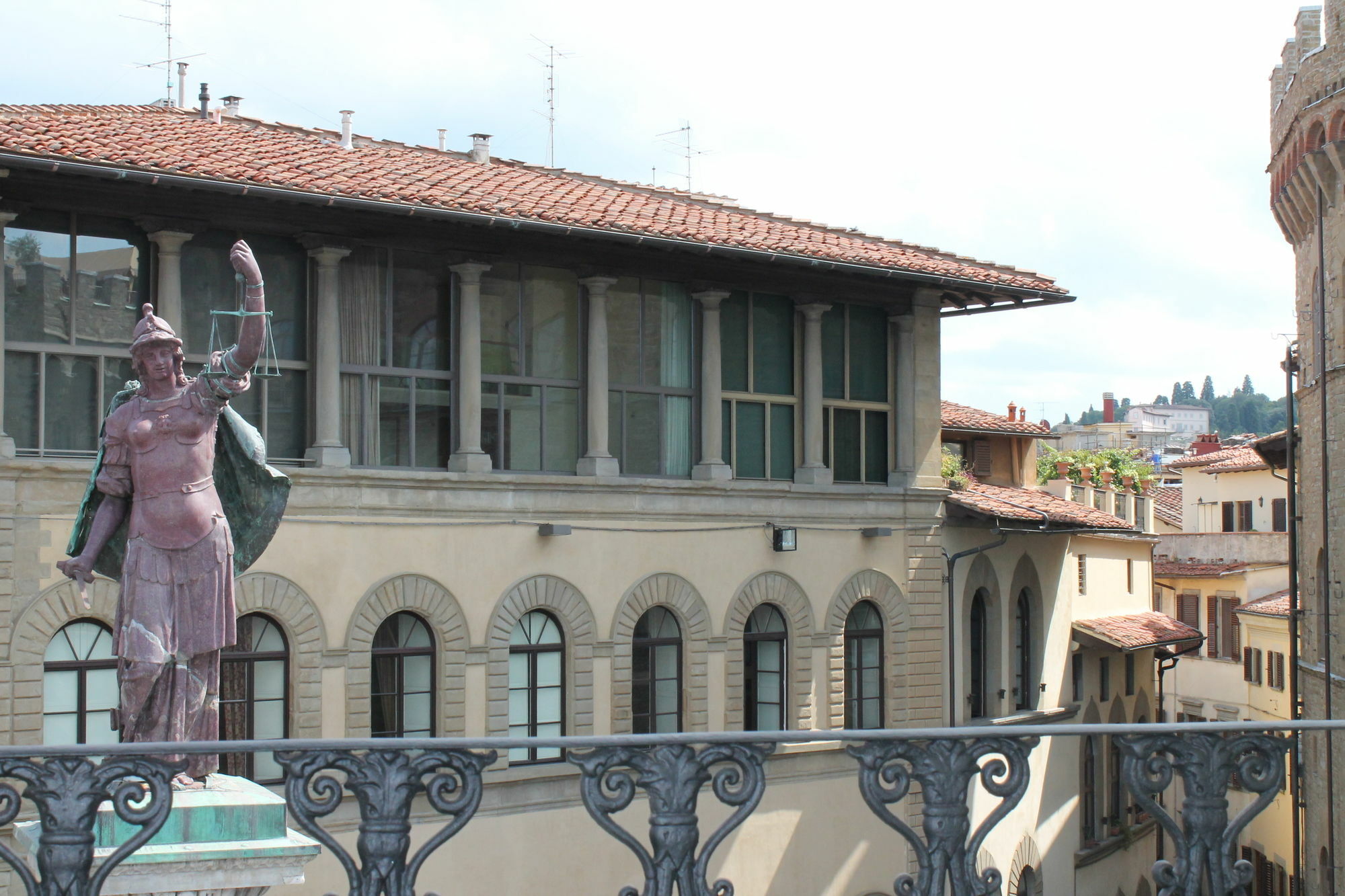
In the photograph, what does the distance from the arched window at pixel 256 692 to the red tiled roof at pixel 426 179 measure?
4.79m

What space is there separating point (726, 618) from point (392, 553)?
16.0ft

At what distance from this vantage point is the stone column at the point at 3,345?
54.1ft

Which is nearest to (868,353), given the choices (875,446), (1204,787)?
(875,446)

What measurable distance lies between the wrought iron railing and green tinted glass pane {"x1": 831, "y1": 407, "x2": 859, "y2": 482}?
1674 centimetres

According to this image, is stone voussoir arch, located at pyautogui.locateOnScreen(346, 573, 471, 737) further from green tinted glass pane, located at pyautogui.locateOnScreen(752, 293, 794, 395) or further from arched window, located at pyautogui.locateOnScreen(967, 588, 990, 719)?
arched window, located at pyautogui.locateOnScreen(967, 588, 990, 719)

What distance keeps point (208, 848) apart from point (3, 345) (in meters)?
11.1

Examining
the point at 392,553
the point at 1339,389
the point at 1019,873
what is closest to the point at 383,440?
the point at 392,553

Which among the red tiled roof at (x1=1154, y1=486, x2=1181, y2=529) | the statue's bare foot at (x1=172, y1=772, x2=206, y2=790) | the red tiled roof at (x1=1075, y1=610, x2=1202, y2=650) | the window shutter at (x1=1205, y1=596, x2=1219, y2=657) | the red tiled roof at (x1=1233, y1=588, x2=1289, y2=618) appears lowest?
the window shutter at (x1=1205, y1=596, x2=1219, y2=657)

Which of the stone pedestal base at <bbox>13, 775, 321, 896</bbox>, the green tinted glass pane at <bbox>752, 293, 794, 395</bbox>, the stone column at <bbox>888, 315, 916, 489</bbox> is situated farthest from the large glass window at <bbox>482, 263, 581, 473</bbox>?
the stone pedestal base at <bbox>13, 775, 321, 896</bbox>

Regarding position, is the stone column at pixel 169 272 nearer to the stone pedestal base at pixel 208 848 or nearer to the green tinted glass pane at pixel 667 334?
the green tinted glass pane at pixel 667 334

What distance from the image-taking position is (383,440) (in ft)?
62.9

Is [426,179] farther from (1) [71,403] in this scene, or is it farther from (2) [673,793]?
(2) [673,793]

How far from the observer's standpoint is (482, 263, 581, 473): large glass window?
65.6ft

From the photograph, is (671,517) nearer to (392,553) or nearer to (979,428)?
(392,553)
